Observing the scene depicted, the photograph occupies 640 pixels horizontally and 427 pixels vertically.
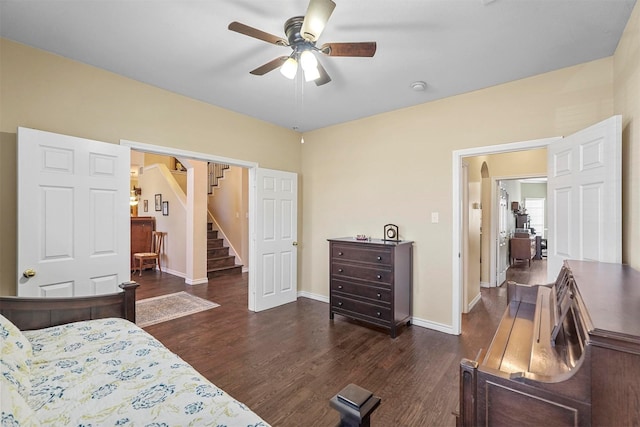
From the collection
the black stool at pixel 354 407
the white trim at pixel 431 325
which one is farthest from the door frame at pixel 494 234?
the black stool at pixel 354 407

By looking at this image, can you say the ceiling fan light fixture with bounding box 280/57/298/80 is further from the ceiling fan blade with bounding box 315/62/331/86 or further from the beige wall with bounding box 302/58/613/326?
the beige wall with bounding box 302/58/613/326

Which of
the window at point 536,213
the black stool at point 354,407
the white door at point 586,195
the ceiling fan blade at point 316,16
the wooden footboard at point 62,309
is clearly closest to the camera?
the black stool at point 354,407

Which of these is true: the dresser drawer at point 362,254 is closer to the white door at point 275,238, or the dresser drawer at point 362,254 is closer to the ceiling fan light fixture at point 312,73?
the white door at point 275,238

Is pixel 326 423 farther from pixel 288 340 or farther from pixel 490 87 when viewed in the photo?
pixel 490 87

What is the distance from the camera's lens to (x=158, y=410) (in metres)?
1.06

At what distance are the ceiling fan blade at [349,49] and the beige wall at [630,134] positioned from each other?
5.47 feet

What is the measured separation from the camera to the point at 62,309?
6.49 feet

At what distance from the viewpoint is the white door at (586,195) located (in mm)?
1956

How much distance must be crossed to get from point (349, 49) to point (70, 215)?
2609 mm

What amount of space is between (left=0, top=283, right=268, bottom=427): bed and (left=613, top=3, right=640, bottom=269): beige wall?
2.51 m

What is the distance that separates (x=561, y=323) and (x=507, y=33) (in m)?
2.07

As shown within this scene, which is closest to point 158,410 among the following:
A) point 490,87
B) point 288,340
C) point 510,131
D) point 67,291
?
point 67,291

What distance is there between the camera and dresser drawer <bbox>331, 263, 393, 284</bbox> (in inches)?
131

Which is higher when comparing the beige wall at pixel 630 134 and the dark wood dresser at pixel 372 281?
the beige wall at pixel 630 134
